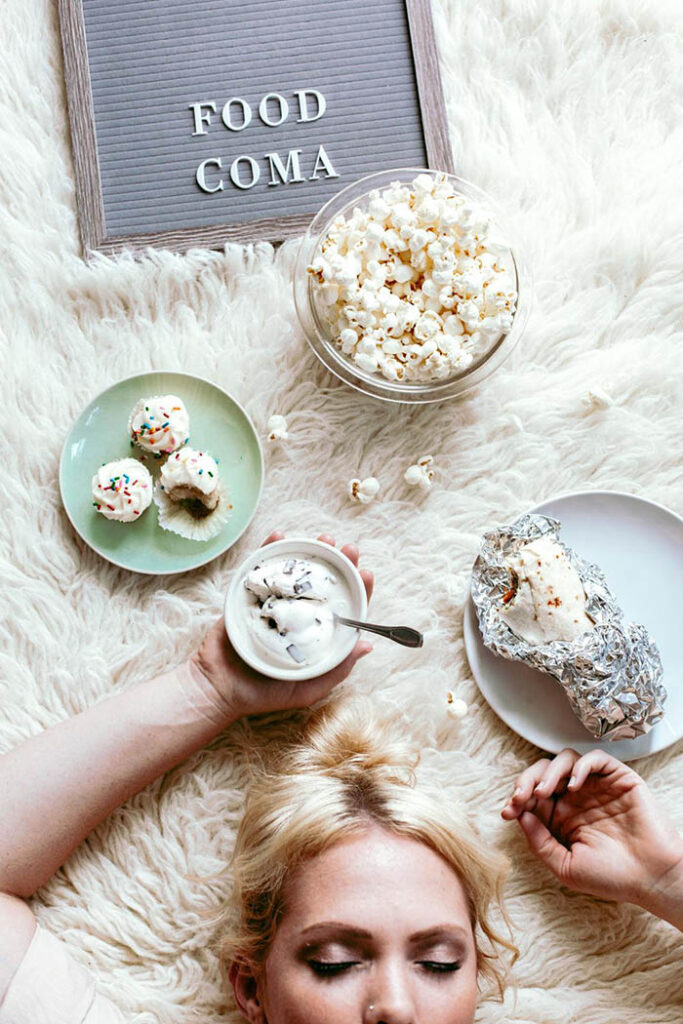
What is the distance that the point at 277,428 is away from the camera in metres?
1.57

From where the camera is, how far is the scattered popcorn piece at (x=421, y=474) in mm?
1566

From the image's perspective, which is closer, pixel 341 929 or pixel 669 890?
pixel 341 929

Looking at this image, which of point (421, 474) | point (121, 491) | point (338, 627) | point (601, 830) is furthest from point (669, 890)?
point (121, 491)

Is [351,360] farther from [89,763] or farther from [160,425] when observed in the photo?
[89,763]

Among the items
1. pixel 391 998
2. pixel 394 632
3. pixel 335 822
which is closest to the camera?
pixel 391 998

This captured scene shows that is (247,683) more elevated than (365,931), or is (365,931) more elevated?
(247,683)

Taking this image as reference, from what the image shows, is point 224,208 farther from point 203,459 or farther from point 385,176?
point 203,459

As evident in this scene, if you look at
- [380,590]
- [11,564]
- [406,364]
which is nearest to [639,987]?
[380,590]

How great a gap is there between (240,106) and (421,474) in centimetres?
69

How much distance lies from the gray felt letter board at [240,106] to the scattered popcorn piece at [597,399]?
46cm

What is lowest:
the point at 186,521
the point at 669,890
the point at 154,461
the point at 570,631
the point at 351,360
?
the point at 669,890

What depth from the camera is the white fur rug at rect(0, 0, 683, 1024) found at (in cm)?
153

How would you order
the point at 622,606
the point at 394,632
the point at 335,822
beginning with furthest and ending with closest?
the point at 622,606 < the point at 394,632 < the point at 335,822

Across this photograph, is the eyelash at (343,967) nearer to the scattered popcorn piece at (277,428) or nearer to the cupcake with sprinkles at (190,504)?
the cupcake with sprinkles at (190,504)
